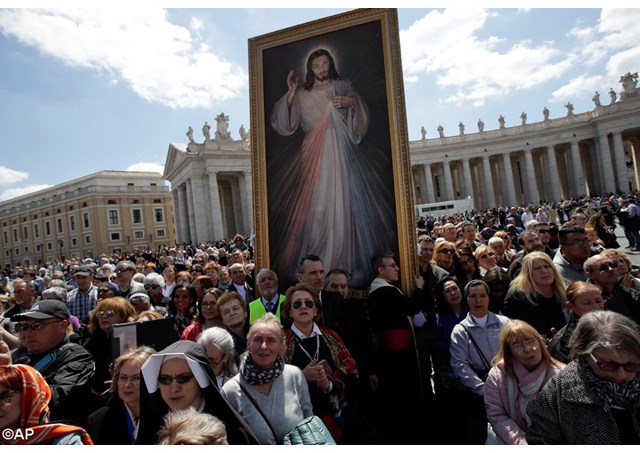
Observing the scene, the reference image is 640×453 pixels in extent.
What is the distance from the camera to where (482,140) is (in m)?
46.7

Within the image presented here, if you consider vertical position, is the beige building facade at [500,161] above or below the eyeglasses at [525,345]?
above

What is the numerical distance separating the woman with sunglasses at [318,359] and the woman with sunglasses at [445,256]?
2.87 metres

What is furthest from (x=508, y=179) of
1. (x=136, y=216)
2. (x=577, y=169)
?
(x=136, y=216)

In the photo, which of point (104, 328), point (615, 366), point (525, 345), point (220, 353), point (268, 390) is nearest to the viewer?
point (615, 366)

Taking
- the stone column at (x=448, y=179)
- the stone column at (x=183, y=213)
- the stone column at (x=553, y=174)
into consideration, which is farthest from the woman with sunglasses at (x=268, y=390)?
the stone column at (x=553, y=174)

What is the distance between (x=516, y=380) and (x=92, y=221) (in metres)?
68.0

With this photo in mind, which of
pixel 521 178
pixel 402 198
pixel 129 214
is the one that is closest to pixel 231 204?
pixel 129 214

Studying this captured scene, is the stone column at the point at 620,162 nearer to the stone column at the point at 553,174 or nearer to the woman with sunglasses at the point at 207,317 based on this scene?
the stone column at the point at 553,174

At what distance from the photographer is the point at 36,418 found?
7.29 feet

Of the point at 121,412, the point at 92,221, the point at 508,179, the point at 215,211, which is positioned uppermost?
the point at 92,221

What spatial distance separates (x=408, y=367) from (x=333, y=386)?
1240 mm

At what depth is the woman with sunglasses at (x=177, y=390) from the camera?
2.31 meters

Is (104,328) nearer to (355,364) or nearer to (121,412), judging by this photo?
(121,412)

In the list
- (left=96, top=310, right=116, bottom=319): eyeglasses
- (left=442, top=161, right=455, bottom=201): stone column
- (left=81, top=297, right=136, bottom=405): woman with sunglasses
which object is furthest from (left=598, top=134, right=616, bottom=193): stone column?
(left=96, top=310, right=116, bottom=319): eyeglasses
